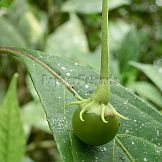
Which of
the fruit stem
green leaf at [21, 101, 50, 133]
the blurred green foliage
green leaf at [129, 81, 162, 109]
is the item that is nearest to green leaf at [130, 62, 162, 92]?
green leaf at [129, 81, 162, 109]

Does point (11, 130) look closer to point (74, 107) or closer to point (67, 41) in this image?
point (74, 107)

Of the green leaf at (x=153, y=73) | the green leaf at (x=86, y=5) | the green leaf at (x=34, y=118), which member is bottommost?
the green leaf at (x=34, y=118)

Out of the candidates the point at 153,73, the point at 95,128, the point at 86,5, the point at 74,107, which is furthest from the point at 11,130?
the point at 86,5

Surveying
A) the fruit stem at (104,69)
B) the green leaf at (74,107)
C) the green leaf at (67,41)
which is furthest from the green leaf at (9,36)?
the fruit stem at (104,69)

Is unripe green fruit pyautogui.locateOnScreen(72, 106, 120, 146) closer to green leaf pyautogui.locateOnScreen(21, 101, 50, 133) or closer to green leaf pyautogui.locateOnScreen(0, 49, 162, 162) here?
green leaf pyautogui.locateOnScreen(0, 49, 162, 162)

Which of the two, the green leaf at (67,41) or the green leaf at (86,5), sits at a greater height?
the green leaf at (86,5)

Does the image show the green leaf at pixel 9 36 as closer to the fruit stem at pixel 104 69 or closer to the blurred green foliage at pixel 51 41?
the blurred green foliage at pixel 51 41
